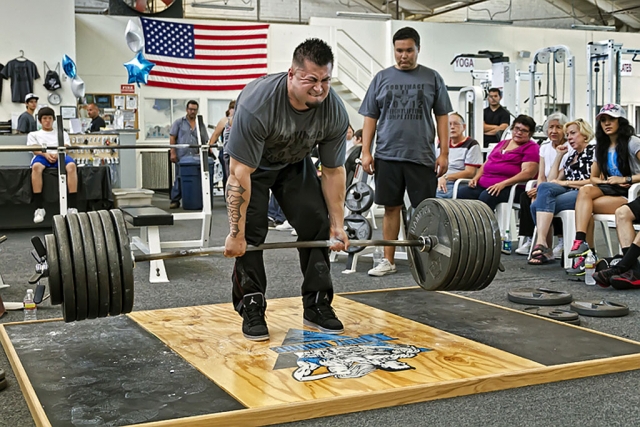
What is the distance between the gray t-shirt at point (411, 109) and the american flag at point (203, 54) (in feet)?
22.9

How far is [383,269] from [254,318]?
64.5 inches

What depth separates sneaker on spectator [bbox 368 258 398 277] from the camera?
4117mm

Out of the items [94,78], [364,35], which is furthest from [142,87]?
[364,35]

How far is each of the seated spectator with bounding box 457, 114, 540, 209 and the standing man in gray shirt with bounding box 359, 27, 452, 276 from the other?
1.17 meters

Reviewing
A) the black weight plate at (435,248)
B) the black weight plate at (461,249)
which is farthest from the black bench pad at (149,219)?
the black weight plate at (461,249)

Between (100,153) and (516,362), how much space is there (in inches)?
221

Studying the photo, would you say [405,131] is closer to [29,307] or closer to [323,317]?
[323,317]

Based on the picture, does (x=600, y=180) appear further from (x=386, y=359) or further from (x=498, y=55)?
(x=498, y=55)

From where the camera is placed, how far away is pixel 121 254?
7.41 feet

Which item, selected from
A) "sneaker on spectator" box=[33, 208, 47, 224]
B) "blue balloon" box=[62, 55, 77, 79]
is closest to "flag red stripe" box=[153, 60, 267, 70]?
"blue balloon" box=[62, 55, 77, 79]

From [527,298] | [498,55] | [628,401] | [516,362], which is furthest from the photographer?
[498,55]

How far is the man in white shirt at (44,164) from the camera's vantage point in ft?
20.2

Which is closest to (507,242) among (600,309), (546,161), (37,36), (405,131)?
(546,161)

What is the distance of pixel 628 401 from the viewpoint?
1978 millimetres
